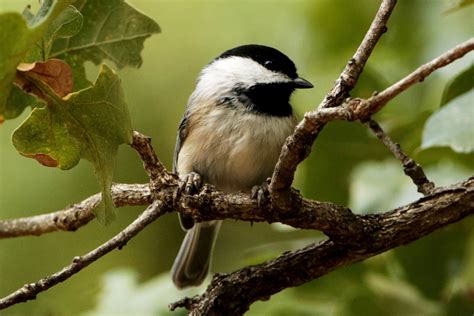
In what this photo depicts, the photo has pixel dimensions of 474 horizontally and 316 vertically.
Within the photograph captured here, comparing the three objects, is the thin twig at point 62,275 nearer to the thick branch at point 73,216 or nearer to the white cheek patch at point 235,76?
the thick branch at point 73,216

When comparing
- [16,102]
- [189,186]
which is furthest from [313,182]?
[16,102]

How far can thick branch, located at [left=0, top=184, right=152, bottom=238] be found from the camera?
2.04m

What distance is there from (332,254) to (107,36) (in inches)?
33.1

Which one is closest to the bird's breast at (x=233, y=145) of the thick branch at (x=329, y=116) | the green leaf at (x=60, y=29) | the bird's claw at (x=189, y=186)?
the bird's claw at (x=189, y=186)

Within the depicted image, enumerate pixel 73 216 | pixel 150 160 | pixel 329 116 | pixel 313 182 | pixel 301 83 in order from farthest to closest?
1. pixel 301 83
2. pixel 313 182
3. pixel 73 216
4. pixel 150 160
5. pixel 329 116

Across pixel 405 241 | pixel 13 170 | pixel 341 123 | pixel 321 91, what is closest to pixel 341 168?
pixel 341 123

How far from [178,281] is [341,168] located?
0.93 metres

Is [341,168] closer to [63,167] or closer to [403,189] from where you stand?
[403,189]

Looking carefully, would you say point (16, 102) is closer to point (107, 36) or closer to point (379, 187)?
point (107, 36)

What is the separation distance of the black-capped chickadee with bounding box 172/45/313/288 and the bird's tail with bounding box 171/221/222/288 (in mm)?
294

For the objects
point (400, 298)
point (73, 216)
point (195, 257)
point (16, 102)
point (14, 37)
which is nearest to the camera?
point (14, 37)

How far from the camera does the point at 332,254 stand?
2.03 metres

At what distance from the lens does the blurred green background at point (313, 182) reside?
2.36 m

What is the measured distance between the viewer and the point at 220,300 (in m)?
2.05
